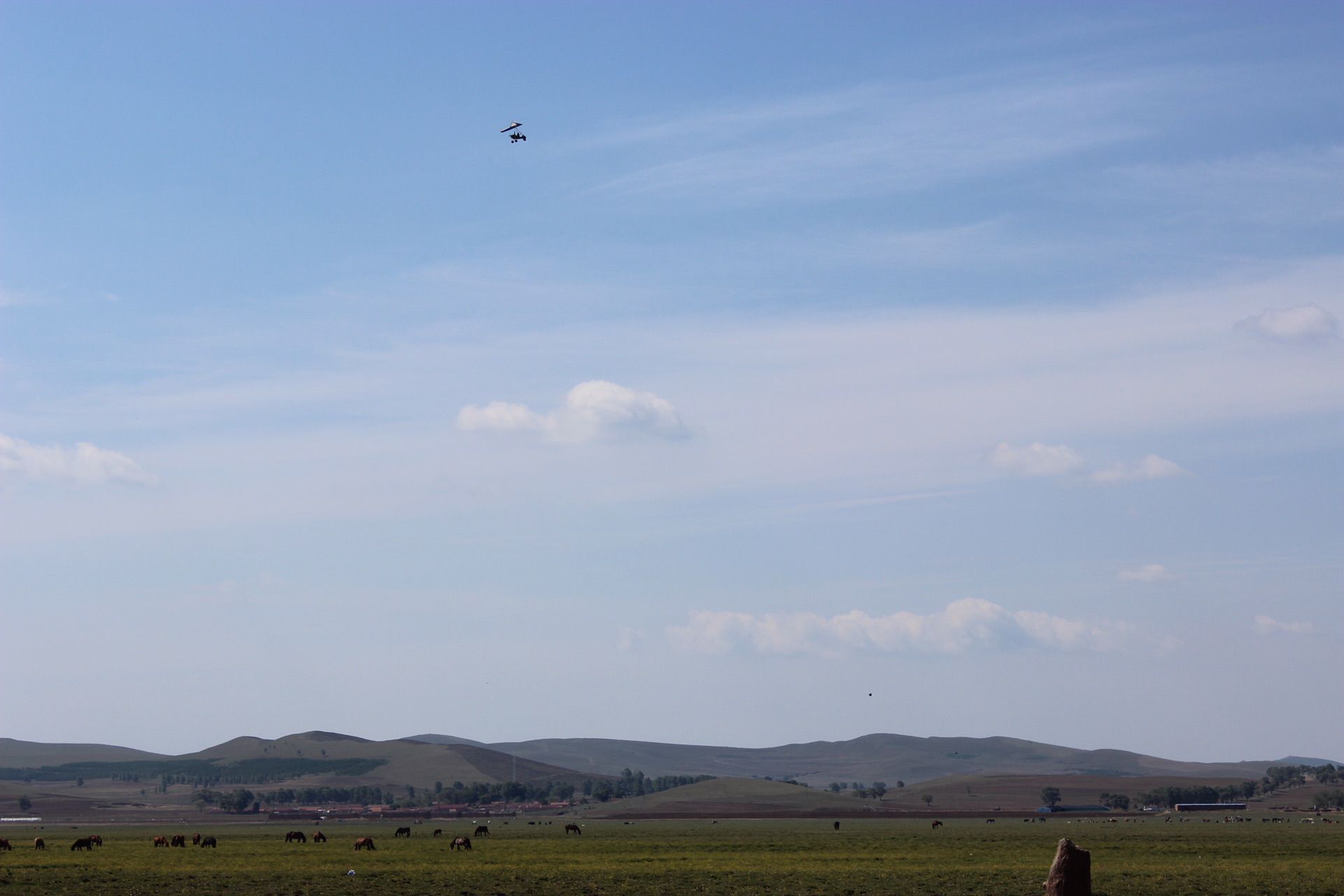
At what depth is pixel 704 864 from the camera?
7619 cm

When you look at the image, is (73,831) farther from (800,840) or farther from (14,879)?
(14,879)

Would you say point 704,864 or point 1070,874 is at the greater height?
point 1070,874

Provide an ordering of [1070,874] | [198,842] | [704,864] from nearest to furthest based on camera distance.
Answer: [1070,874], [704,864], [198,842]

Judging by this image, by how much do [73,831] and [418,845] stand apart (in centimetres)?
9459

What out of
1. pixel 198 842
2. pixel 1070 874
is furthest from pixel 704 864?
pixel 1070 874

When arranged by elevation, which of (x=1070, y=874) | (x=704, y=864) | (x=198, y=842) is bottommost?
(x=198, y=842)

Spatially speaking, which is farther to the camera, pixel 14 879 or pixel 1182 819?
pixel 1182 819

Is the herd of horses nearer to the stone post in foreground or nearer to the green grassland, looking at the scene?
the green grassland

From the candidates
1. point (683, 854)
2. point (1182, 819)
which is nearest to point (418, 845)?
point (683, 854)

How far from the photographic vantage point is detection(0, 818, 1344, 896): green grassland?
58656 millimetres

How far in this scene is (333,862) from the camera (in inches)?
3164

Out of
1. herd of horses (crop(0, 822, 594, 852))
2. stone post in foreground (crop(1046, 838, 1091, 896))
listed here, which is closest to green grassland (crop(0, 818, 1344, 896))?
herd of horses (crop(0, 822, 594, 852))

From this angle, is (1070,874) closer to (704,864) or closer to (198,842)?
(704,864)

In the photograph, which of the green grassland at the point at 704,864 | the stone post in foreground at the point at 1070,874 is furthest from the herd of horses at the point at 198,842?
the stone post in foreground at the point at 1070,874
